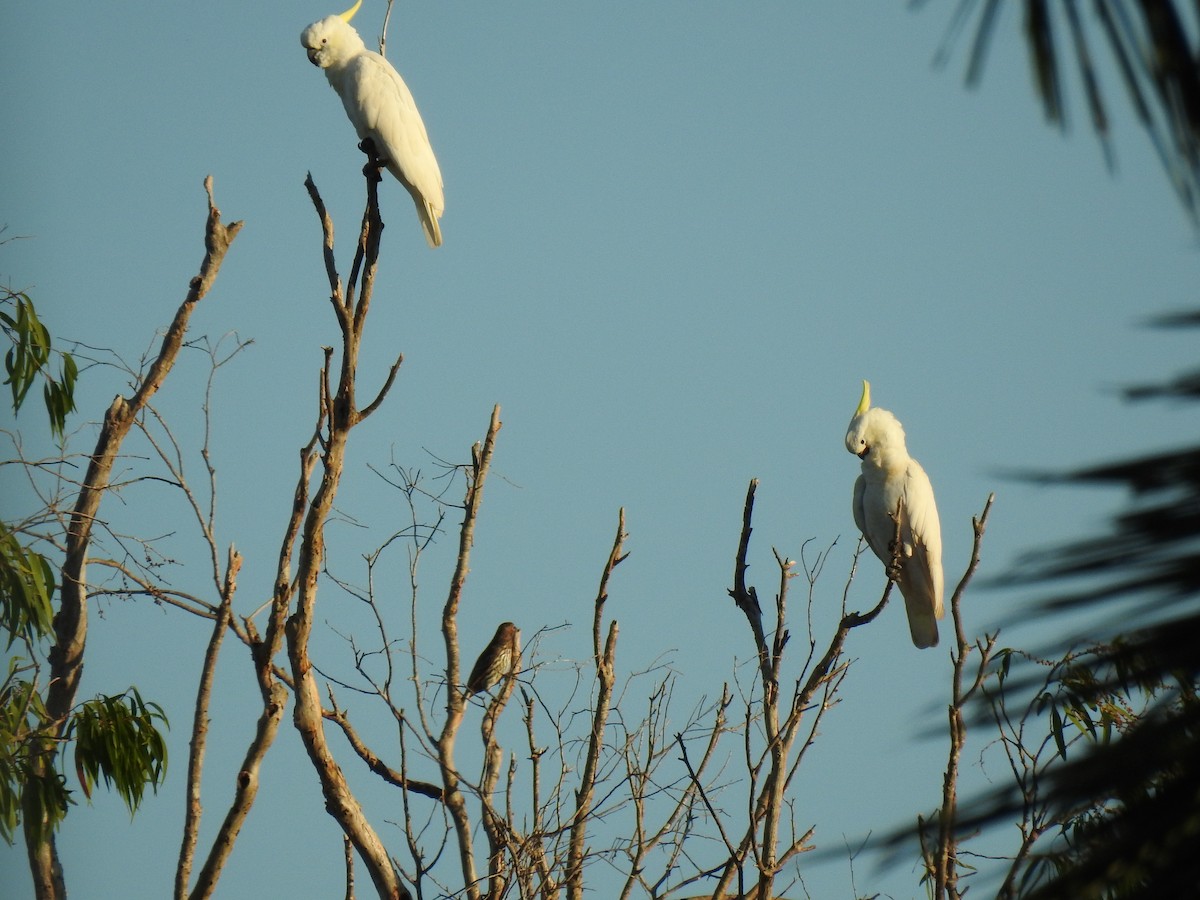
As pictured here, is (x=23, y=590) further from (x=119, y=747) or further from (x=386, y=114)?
(x=386, y=114)

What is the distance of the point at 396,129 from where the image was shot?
16.6 feet

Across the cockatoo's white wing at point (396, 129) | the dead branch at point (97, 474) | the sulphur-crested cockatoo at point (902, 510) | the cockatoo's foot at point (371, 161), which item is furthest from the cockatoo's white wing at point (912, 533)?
the dead branch at point (97, 474)

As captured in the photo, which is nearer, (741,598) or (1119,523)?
(1119,523)

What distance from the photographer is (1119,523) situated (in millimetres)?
459

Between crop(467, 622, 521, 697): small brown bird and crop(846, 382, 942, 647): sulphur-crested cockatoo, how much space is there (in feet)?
4.84

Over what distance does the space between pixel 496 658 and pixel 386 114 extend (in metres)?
2.27

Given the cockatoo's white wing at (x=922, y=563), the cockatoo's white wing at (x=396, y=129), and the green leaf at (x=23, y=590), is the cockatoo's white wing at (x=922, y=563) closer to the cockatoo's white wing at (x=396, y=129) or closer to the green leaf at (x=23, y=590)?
the cockatoo's white wing at (x=396, y=129)

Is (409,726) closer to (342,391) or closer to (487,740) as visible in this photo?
(487,740)

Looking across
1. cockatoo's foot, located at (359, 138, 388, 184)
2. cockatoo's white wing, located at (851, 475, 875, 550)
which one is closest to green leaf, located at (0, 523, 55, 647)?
cockatoo's foot, located at (359, 138, 388, 184)

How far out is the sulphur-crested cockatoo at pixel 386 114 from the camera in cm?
509

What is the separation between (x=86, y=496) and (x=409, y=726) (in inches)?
106

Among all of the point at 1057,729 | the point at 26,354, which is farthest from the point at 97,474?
the point at 1057,729

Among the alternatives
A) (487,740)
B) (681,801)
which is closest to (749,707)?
(681,801)

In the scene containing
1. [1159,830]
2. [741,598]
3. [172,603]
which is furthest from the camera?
[172,603]
